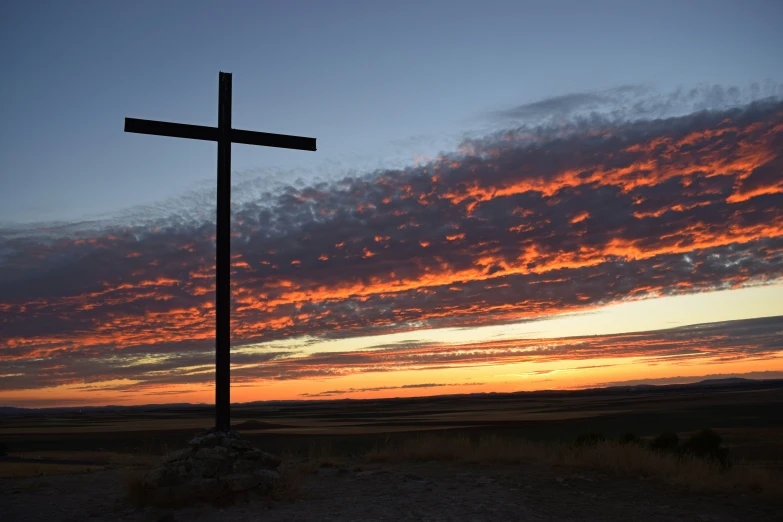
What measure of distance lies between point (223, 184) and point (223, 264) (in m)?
1.69

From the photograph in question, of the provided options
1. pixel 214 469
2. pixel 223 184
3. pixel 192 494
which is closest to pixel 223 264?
pixel 223 184

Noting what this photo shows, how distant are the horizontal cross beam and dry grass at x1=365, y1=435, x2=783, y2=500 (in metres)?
7.65

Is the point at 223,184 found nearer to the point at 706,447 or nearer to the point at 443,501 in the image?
the point at 443,501

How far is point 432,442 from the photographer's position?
54.2 feet

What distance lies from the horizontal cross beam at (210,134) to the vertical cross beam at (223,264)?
24 centimetres

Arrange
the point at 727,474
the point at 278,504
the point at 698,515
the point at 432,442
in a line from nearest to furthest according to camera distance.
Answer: the point at 698,515, the point at 278,504, the point at 727,474, the point at 432,442

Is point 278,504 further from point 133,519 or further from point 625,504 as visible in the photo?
point 625,504

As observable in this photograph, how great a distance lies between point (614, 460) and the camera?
540 inches

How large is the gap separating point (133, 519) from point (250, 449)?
252cm

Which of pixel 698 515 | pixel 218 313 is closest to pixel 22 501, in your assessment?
pixel 218 313

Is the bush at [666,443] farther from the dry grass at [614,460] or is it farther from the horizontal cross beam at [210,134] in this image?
the horizontal cross beam at [210,134]

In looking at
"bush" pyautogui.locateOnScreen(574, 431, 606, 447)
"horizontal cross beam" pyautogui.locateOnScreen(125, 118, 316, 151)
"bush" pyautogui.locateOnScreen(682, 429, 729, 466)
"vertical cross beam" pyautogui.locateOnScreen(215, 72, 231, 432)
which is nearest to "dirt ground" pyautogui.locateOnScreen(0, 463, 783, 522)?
"vertical cross beam" pyautogui.locateOnScreen(215, 72, 231, 432)

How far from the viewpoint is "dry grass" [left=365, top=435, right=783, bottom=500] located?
41.4ft

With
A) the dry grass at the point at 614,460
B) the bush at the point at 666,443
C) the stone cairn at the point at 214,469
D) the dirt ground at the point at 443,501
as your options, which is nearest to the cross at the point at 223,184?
the stone cairn at the point at 214,469
